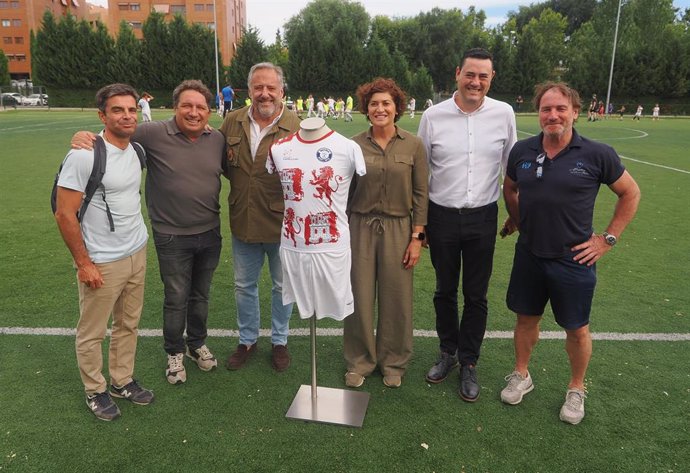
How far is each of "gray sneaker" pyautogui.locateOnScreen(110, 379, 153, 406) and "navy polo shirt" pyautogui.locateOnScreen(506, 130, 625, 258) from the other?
2.67 m

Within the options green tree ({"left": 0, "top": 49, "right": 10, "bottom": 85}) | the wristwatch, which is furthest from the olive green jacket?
green tree ({"left": 0, "top": 49, "right": 10, "bottom": 85})

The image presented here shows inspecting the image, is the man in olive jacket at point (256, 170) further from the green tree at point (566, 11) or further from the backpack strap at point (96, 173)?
the green tree at point (566, 11)

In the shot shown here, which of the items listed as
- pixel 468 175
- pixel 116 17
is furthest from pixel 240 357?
pixel 116 17

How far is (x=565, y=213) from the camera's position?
3.08 m

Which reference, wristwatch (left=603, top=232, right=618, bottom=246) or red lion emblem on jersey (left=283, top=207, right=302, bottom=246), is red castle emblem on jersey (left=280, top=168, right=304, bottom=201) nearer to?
red lion emblem on jersey (left=283, top=207, right=302, bottom=246)

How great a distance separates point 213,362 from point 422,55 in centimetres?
6699

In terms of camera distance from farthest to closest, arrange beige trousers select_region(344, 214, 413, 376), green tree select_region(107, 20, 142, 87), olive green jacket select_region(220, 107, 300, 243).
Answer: green tree select_region(107, 20, 142, 87) → olive green jacket select_region(220, 107, 300, 243) → beige trousers select_region(344, 214, 413, 376)

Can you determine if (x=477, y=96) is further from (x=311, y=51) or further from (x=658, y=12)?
(x=658, y=12)

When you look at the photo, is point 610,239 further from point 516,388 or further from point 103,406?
point 103,406

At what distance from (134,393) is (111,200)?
133 centimetres

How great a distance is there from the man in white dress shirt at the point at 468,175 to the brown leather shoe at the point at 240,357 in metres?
1.59

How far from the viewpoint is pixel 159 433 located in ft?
10.5

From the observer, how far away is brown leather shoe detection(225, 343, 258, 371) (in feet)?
13.2

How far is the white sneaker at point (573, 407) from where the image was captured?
335 centimetres
